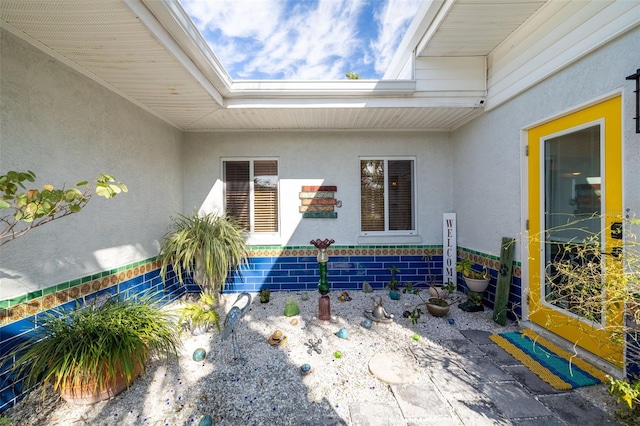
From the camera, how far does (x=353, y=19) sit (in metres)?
4.27

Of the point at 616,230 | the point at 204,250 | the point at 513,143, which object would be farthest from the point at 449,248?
the point at 204,250

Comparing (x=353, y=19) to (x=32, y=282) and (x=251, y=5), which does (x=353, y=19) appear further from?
(x=32, y=282)

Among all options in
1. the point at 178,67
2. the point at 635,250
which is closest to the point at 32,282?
the point at 178,67

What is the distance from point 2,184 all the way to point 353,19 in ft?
16.3

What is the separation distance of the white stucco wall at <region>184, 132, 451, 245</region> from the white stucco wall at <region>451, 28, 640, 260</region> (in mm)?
521

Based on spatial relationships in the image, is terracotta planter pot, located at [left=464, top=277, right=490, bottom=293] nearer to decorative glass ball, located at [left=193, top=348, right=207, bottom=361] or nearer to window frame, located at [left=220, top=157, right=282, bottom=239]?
window frame, located at [left=220, top=157, right=282, bottom=239]

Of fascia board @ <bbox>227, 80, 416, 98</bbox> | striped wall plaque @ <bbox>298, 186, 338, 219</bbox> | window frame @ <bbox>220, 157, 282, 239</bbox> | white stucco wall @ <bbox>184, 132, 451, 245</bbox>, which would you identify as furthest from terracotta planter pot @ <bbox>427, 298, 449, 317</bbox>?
fascia board @ <bbox>227, 80, 416, 98</bbox>

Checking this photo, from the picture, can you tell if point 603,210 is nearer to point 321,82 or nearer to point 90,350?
point 321,82

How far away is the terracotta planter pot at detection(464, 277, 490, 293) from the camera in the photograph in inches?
126

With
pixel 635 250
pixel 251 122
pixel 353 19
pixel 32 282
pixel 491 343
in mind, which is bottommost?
pixel 491 343

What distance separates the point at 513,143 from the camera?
288 centimetres

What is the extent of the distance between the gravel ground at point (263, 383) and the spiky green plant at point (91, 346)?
0.17 metres

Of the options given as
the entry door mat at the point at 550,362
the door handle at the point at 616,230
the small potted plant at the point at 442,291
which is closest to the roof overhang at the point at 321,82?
the door handle at the point at 616,230

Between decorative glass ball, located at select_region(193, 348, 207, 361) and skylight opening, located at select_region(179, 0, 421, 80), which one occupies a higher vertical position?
skylight opening, located at select_region(179, 0, 421, 80)
